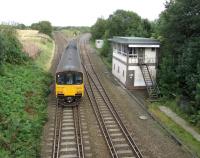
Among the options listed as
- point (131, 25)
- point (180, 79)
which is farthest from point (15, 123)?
point (131, 25)

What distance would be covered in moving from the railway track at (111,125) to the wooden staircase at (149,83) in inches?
162

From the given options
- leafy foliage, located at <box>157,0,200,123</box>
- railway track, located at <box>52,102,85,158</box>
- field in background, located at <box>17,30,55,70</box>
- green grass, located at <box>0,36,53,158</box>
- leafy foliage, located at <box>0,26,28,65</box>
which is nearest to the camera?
green grass, located at <box>0,36,53,158</box>

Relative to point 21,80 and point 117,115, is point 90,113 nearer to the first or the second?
point 117,115

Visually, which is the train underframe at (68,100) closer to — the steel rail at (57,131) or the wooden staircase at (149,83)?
the steel rail at (57,131)

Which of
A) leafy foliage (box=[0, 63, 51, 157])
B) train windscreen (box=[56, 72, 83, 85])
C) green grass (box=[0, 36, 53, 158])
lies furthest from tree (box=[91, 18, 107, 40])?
train windscreen (box=[56, 72, 83, 85])

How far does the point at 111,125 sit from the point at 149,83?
10947 millimetres

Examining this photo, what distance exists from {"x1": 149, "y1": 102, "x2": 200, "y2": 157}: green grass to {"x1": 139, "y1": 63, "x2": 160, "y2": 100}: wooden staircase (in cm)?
285

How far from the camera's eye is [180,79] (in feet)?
83.1

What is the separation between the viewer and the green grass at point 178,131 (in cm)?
1769

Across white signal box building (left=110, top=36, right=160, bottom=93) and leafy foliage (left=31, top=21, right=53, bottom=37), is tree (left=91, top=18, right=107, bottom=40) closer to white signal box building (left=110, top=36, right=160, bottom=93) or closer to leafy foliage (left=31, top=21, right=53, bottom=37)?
leafy foliage (left=31, top=21, right=53, bottom=37)

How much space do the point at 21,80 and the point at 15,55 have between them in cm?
688

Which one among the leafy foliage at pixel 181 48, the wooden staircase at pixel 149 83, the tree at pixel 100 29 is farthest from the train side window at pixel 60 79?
the tree at pixel 100 29

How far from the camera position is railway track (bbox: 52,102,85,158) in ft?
53.9

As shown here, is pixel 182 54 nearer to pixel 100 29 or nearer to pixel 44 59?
pixel 44 59
